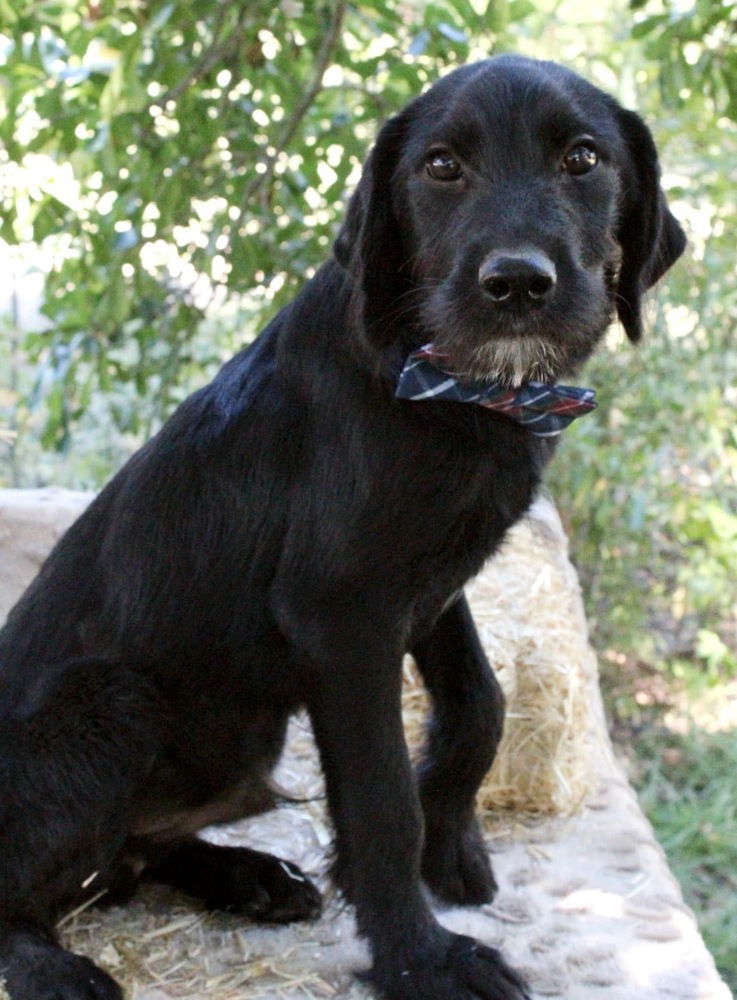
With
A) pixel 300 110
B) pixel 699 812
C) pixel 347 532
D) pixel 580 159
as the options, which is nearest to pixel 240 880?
pixel 347 532

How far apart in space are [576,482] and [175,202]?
2.12 meters

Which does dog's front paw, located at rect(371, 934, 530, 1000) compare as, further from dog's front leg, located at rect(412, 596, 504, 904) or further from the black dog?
dog's front leg, located at rect(412, 596, 504, 904)

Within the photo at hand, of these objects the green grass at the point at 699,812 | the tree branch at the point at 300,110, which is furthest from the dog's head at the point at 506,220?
the green grass at the point at 699,812

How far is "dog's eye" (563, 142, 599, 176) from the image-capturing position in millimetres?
2373

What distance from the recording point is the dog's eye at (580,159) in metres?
2.37

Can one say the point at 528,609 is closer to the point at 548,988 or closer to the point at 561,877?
the point at 561,877

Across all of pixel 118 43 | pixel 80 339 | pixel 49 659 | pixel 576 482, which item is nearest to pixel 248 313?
pixel 80 339

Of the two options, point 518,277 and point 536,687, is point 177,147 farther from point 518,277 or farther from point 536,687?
point 518,277

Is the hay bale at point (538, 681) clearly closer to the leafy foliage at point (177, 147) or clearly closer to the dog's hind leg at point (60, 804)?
the dog's hind leg at point (60, 804)

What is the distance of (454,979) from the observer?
2461mm

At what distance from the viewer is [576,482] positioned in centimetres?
534

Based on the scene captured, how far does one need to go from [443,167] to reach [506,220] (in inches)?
8.7

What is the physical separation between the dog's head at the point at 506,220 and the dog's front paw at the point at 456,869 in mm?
1122

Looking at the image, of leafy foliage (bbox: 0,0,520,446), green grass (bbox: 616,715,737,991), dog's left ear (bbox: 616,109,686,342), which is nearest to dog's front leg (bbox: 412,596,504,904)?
dog's left ear (bbox: 616,109,686,342)
